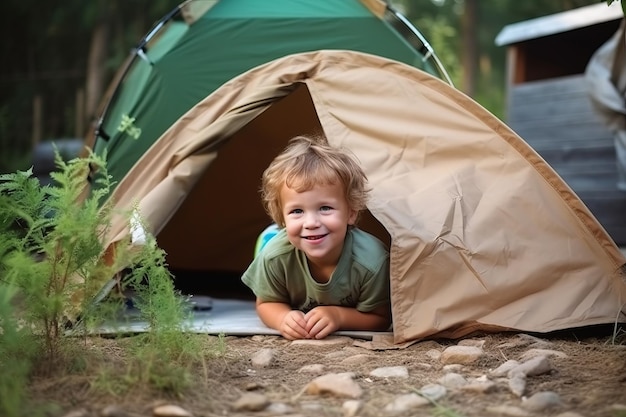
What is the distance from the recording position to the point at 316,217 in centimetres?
289

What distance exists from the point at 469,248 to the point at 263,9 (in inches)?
80.8

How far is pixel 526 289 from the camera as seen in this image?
290 centimetres

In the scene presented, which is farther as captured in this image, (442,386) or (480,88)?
(480,88)

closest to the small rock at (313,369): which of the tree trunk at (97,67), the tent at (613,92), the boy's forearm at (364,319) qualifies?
the boy's forearm at (364,319)

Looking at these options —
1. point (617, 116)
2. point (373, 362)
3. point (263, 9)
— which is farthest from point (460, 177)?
point (617, 116)

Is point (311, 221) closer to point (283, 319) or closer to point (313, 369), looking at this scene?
point (283, 319)

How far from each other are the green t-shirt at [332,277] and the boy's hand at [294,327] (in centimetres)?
13

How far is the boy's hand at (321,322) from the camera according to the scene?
2932 mm

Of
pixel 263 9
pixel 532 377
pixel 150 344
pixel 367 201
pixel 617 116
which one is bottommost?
pixel 532 377

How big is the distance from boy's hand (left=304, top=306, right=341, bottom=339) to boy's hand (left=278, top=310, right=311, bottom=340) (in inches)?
0.5

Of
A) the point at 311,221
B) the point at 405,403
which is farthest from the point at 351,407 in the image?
the point at 311,221

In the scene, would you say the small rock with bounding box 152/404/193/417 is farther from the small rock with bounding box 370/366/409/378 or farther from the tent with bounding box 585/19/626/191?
the tent with bounding box 585/19/626/191

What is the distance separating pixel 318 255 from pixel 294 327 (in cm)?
30

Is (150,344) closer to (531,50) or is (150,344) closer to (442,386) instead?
(442,386)
